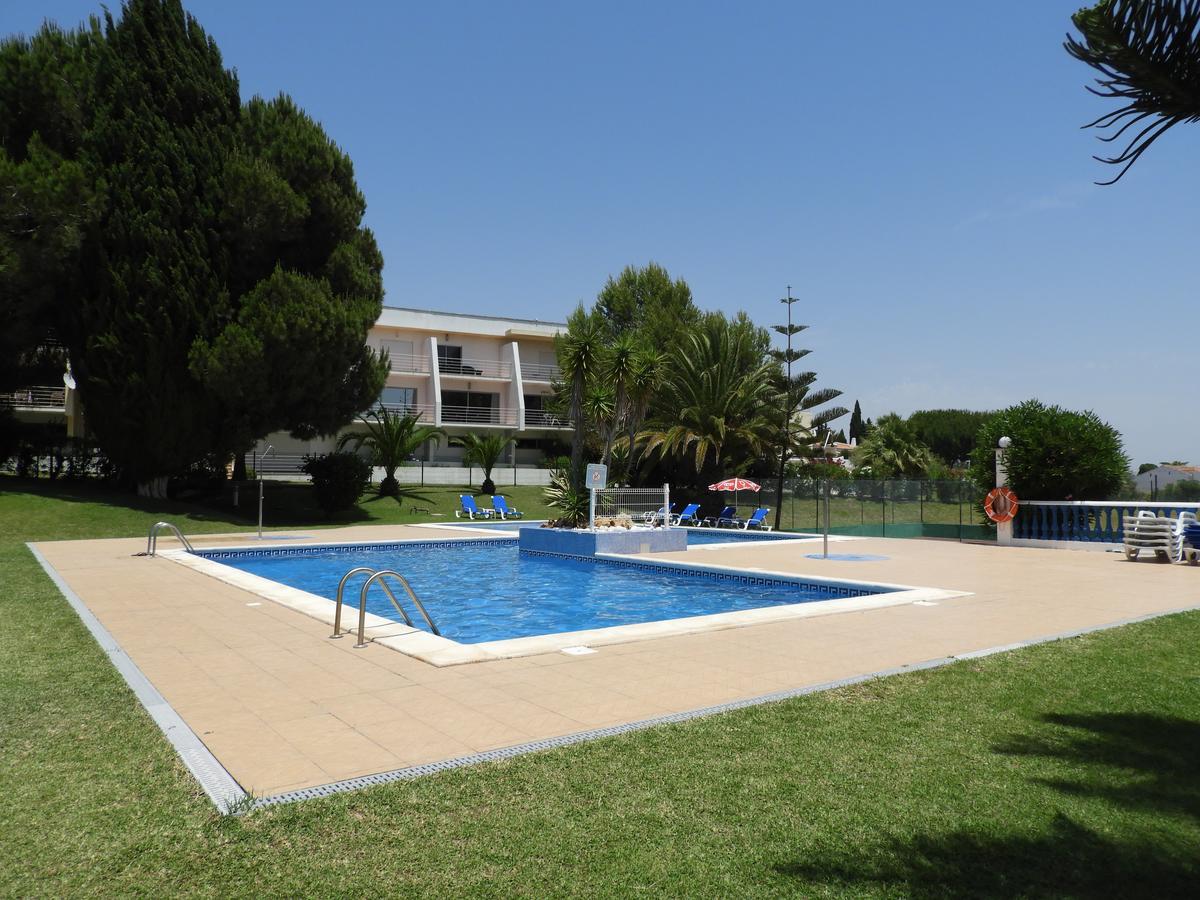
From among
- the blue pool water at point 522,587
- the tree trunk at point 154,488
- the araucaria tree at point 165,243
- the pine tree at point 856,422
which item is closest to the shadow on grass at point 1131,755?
the blue pool water at point 522,587

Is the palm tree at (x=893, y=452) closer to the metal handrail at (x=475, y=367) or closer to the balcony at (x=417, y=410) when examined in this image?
the metal handrail at (x=475, y=367)

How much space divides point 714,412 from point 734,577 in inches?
720

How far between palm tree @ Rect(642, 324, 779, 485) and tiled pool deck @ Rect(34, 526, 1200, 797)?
1969 cm

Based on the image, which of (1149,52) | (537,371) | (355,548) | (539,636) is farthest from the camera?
(537,371)

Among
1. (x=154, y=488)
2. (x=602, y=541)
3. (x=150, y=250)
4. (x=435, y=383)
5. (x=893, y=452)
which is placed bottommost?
(x=602, y=541)

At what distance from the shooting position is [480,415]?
44688 mm

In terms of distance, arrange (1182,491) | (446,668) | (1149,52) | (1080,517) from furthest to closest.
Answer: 1. (1182,491)
2. (1080,517)
3. (446,668)
4. (1149,52)

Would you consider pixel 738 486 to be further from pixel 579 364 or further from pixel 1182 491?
pixel 1182 491

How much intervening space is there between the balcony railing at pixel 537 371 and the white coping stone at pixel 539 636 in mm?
33217

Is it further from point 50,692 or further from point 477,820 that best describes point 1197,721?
point 50,692

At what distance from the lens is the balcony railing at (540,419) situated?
145 ft

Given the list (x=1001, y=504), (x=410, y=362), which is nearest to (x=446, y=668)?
(x=1001, y=504)

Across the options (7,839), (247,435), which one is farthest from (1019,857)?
(247,435)

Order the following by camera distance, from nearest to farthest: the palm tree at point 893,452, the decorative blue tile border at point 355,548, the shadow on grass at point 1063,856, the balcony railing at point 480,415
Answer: the shadow on grass at point 1063,856, the decorative blue tile border at point 355,548, the balcony railing at point 480,415, the palm tree at point 893,452
